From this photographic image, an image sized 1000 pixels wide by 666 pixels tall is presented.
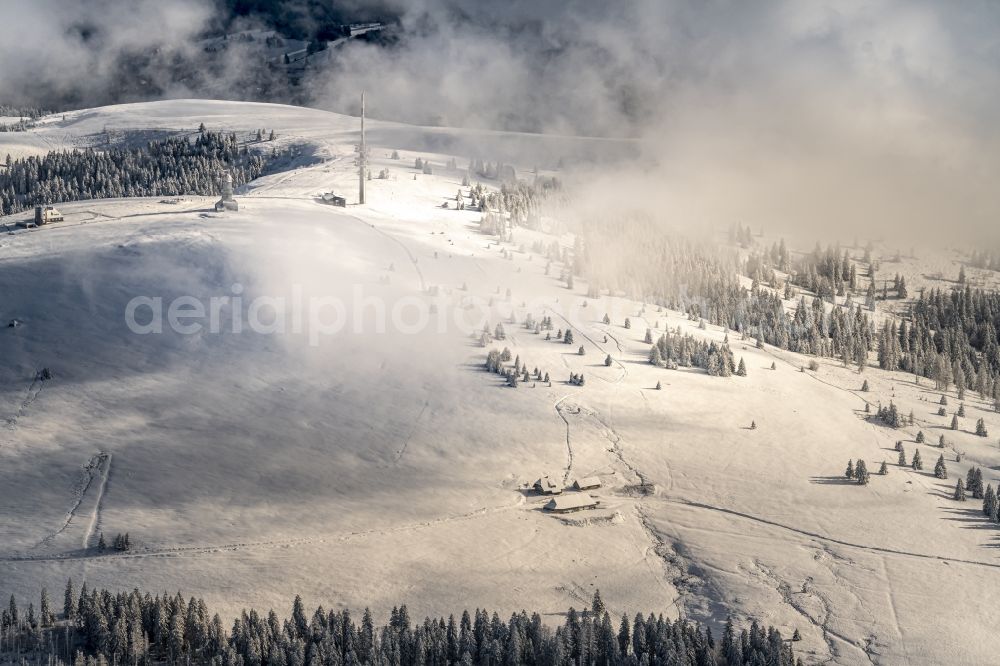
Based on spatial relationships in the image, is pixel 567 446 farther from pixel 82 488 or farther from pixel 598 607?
pixel 82 488

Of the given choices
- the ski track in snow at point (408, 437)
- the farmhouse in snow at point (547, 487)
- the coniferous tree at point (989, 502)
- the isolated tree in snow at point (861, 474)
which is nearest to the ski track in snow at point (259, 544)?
the farmhouse in snow at point (547, 487)

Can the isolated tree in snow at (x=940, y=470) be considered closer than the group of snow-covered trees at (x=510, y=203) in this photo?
Yes

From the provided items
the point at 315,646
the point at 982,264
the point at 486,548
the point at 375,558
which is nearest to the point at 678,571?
the point at 486,548

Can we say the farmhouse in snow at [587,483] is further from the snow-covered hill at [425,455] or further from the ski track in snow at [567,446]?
the ski track in snow at [567,446]

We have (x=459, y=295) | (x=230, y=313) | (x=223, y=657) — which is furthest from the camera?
(x=459, y=295)

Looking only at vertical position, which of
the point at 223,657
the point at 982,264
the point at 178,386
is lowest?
the point at 223,657

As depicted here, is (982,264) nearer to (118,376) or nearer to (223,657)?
(118,376)

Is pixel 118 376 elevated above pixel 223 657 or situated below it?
above
